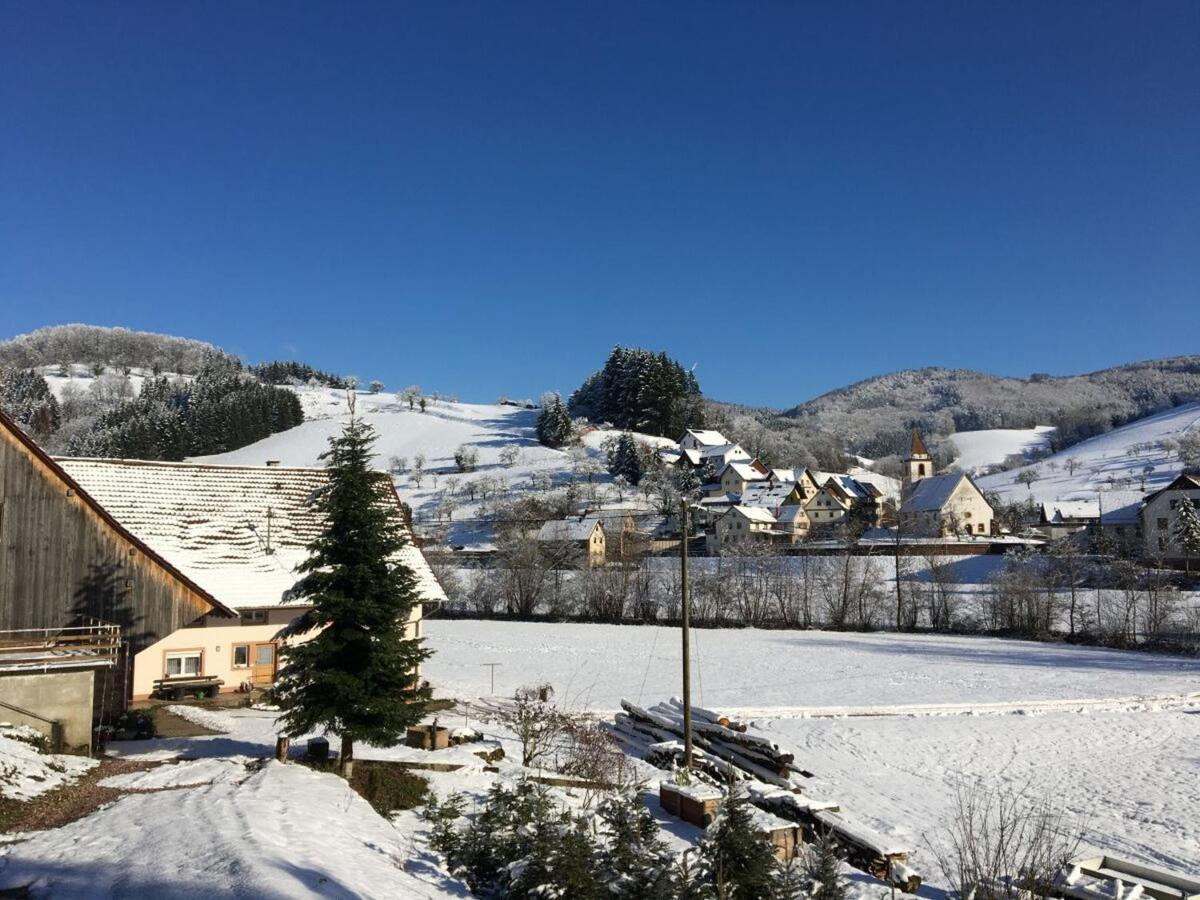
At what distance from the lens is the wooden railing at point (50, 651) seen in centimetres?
1566

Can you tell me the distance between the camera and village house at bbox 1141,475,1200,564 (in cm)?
6588

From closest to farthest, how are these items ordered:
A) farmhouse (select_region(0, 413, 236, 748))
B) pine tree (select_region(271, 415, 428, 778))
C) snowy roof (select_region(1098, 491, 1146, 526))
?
1. pine tree (select_region(271, 415, 428, 778))
2. farmhouse (select_region(0, 413, 236, 748))
3. snowy roof (select_region(1098, 491, 1146, 526))

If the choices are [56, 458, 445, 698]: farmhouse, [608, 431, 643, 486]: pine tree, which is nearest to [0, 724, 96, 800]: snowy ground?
[56, 458, 445, 698]: farmhouse

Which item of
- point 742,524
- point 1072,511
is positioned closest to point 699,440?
point 742,524

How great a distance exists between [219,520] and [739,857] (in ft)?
71.9

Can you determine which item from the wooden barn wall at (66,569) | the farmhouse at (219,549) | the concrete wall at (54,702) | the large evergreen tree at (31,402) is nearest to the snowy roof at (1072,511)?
the farmhouse at (219,549)

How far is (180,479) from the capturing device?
90.3 ft

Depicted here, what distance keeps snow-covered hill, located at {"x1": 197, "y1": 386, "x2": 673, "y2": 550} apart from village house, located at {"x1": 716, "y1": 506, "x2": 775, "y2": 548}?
60.0 ft

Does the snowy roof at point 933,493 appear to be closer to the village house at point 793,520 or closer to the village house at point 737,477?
the village house at point 793,520

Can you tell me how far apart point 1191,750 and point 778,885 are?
21.3m

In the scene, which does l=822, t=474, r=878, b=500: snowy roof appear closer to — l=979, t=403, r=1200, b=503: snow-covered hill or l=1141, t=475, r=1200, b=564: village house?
l=979, t=403, r=1200, b=503: snow-covered hill

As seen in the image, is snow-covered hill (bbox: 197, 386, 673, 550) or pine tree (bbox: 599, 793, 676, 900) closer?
pine tree (bbox: 599, 793, 676, 900)

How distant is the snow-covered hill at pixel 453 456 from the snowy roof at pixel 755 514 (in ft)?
63.8

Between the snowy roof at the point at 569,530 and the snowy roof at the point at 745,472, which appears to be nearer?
the snowy roof at the point at 569,530
